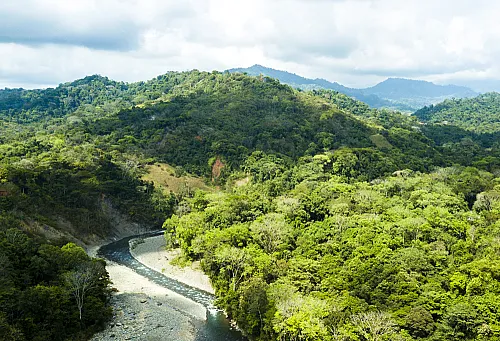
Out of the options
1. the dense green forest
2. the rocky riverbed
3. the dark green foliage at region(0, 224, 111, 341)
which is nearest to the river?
the rocky riverbed

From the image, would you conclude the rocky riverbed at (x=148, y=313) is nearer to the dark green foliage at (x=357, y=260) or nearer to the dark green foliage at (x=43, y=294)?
the dark green foliage at (x=43, y=294)

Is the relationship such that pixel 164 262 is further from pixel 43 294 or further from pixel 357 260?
pixel 357 260

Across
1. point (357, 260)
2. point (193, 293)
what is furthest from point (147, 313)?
point (357, 260)

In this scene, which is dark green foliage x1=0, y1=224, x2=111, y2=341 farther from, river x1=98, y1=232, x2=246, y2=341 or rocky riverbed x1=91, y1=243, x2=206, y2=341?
river x1=98, y1=232, x2=246, y2=341

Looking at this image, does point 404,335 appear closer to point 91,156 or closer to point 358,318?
point 358,318

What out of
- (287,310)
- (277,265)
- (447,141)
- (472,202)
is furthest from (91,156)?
(447,141)

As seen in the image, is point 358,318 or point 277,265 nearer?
point 358,318
